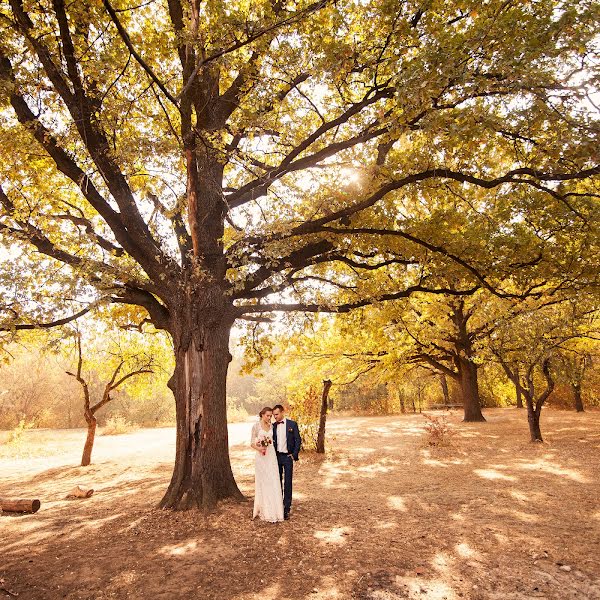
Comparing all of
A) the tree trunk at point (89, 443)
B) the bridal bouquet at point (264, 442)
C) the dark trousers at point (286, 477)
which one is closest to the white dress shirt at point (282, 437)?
the dark trousers at point (286, 477)

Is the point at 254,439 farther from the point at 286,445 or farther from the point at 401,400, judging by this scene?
the point at 401,400

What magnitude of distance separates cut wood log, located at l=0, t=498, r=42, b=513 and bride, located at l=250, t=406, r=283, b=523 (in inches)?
193

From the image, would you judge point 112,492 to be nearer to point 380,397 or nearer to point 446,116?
point 446,116

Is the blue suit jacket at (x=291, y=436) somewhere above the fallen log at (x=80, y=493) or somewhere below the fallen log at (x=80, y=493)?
above

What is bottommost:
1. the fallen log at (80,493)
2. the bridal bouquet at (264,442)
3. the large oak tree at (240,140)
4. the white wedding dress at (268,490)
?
the fallen log at (80,493)

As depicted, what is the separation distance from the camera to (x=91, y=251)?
32.3 ft

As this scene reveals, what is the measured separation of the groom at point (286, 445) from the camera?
7414mm

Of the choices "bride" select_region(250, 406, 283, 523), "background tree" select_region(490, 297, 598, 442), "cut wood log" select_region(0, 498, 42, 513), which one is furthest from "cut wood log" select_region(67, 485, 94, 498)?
"background tree" select_region(490, 297, 598, 442)

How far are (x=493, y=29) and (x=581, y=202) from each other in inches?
196

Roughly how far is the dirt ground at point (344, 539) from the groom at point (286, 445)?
0.55 metres

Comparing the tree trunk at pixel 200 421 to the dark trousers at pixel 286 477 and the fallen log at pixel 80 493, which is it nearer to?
the dark trousers at pixel 286 477

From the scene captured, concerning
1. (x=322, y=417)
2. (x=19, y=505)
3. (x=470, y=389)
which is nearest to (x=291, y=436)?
(x=19, y=505)

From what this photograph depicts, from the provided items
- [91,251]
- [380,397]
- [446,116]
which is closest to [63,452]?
[91,251]

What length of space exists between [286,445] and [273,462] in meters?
0.36
